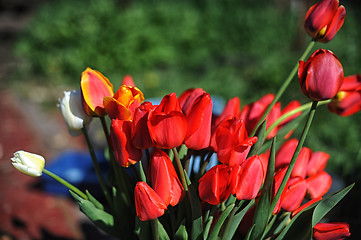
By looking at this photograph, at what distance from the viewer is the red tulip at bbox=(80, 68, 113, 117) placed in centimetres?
72

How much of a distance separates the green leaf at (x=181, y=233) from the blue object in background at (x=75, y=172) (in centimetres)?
155

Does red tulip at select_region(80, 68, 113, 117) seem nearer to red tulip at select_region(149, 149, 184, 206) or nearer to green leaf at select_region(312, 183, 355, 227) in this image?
red tulip at select_region(149, 149, 184, 206)

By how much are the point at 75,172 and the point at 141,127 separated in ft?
5.95

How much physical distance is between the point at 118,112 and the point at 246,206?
266mm

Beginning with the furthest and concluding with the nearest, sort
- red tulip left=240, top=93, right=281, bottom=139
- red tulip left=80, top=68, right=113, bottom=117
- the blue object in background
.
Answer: the blue object in background
red tulip left=240, top=93, right=281, bottom=139
red tulip left=80, top=68, right=113, bottom=117

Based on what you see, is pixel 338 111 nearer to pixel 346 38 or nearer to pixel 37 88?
pixel 37 88

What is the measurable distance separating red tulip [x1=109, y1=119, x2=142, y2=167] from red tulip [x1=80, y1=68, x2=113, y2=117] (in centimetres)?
7

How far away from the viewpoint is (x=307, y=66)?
2.11ft

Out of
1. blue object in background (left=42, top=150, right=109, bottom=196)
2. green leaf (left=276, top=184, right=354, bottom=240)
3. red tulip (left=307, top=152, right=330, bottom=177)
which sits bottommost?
blue object in background (left=42, top=150, right=109, bottom=196)

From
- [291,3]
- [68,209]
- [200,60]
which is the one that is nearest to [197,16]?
[200,60]

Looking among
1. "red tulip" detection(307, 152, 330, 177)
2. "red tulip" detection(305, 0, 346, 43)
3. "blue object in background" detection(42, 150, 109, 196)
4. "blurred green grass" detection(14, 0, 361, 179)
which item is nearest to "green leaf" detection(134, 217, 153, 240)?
"red tulip" detection(307, 152, 330, 177)

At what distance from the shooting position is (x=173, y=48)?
5223 millimetres

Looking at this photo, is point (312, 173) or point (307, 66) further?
point (312, 173)

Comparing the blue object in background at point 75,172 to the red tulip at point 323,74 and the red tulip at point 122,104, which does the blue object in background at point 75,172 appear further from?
the red tulip at point 323,74
